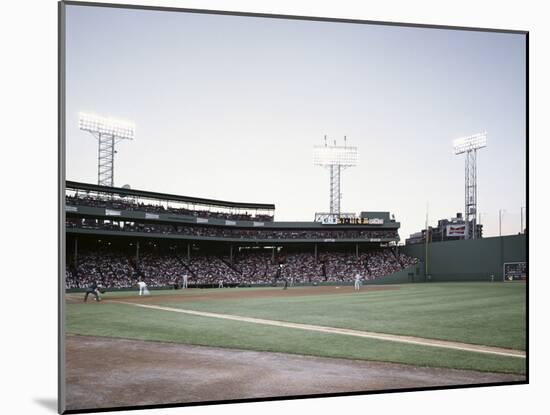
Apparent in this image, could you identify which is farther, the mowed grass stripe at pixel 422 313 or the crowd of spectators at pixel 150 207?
the crowd of spectators at pixel 150 207

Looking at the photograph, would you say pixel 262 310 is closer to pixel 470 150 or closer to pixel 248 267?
pixel 470 150

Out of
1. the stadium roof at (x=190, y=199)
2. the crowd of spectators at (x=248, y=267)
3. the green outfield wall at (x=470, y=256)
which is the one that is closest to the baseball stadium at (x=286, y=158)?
the green outfield wall at (x=470, y=256)

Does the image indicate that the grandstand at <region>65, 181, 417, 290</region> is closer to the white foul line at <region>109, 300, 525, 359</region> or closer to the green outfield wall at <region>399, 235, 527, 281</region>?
the green outfield wall at <region>399, 235, 527, 281</region>

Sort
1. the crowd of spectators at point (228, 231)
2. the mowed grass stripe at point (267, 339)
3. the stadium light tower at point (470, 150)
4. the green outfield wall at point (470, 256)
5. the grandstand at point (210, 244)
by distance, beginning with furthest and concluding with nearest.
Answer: the crowd of spectators at point (228, 231) < the grandstand at point (210, 244) < the green outfield wall at point (470, 256) < the stadium light tower at point (470, 150) < the mowed grass stripe at point (267, 339)

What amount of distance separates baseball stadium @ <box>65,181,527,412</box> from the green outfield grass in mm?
38

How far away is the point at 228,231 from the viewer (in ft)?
101

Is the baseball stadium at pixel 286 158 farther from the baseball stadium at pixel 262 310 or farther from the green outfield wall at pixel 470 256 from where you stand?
the green outfield wall at pixel 470 256

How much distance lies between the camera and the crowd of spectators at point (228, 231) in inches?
875

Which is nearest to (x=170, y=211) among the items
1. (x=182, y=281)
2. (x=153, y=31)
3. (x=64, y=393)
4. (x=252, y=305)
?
(x=182, y=281)

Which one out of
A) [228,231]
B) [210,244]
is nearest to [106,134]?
[210,244]

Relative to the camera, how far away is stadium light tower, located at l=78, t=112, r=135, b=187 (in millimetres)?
11328

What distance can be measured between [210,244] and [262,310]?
14.3 metres

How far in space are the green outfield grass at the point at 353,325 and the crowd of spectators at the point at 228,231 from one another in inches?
182

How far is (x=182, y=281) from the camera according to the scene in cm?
2962
